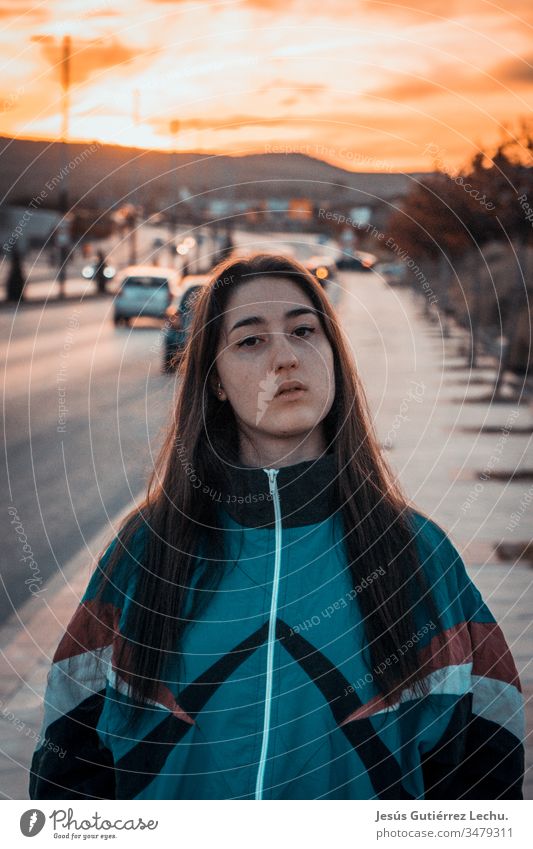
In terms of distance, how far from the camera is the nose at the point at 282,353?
2.06 m

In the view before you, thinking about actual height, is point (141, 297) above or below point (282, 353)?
above

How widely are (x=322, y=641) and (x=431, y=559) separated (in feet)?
0.72

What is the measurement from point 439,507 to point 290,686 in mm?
6747

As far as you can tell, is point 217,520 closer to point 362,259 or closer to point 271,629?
point 271,629

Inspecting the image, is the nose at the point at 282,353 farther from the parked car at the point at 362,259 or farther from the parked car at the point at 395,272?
the parked car at the point at 395,272

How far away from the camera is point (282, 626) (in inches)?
80.0

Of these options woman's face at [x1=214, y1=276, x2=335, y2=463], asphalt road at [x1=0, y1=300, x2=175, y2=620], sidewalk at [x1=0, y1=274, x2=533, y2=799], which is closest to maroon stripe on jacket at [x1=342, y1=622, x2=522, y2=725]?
woman's face at [x1=214, y1=276, x2=335, y2=463]

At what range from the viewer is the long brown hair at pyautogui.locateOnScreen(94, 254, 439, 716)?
6.69 ft

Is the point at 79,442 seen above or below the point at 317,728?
above

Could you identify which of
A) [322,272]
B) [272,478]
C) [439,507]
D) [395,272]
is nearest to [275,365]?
Answer: [272,478]

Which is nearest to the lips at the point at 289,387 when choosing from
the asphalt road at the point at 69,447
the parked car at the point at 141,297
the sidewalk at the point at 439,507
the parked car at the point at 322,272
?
the parked car at the point at 322,272

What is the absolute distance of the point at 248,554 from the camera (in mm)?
2096

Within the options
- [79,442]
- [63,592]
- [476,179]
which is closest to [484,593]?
[63,592]
